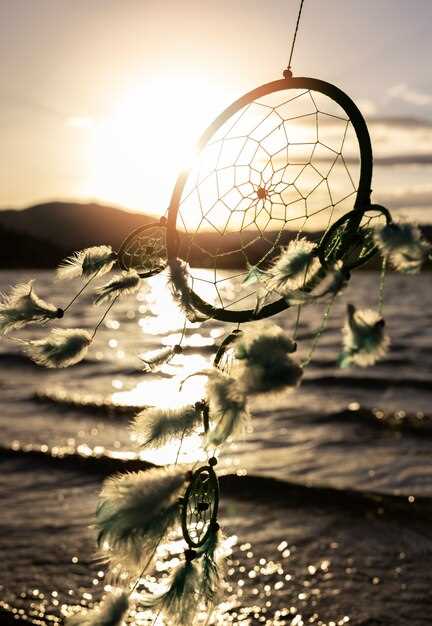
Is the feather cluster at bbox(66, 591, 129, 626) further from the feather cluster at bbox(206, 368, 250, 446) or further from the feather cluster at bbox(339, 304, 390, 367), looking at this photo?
the feather cluster at bbox(339, 304, 390, 367)

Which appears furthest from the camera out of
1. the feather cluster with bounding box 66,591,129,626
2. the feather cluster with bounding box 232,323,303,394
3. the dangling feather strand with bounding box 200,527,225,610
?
the dangling feather strand with bounding box 200,527,225,610

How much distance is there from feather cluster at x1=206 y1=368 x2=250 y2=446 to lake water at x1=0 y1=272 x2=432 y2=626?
0.04 metres

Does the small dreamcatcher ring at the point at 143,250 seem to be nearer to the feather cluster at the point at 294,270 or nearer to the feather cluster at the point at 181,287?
the feather cluster at the point at 181,287

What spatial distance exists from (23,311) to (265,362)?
1073mm

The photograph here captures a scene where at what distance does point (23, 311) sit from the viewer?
2457 mm

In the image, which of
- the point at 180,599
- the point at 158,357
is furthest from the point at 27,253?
the point at 180,599

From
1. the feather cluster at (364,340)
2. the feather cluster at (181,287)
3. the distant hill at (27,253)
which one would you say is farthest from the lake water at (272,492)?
the distant hill at (27,253)

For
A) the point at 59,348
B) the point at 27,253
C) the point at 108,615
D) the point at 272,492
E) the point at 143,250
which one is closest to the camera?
the point at 108,615

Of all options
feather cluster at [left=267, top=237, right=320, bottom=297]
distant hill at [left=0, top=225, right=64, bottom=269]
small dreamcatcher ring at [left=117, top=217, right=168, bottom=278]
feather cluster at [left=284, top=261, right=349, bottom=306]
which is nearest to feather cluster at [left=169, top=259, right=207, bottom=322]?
small dreamcatcher ring at [left=117, top=217, right=168, bottom=278]

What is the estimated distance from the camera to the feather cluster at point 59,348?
2428mm

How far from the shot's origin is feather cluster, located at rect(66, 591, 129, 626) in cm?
207

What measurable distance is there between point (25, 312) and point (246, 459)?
752 cm

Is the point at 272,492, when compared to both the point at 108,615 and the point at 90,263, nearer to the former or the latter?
the point at 90,263

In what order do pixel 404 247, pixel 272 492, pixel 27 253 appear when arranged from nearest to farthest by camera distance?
pixel 404 247
pixel 272 492
pixel 27 253
